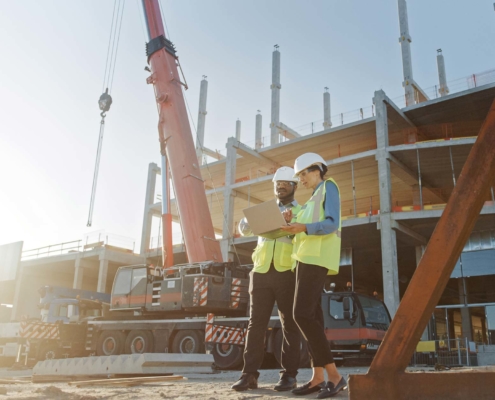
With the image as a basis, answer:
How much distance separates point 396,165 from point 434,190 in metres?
5.52

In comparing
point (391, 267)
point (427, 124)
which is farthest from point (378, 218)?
point (427, 124)

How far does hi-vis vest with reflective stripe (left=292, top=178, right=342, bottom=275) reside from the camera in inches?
136

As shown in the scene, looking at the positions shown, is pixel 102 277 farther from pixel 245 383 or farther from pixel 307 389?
pixel 307 389

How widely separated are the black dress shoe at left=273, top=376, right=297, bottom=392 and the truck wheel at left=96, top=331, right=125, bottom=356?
1060 cm

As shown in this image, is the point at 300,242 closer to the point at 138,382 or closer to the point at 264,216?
the point at 264,216

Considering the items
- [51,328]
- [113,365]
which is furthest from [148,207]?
[113,365]

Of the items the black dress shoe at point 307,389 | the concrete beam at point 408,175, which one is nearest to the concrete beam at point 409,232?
the concrete beam at point 408,175

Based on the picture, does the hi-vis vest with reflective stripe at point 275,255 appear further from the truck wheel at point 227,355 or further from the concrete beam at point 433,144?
→ the concrete beam at point 433,144

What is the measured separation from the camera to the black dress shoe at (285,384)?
11.7 ft

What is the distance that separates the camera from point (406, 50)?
2702cm

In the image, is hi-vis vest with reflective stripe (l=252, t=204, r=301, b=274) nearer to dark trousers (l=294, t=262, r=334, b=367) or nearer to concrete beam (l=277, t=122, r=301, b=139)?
dark trousers (l=294, t=262, r=334, b=367)

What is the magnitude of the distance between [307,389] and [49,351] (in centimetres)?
1303

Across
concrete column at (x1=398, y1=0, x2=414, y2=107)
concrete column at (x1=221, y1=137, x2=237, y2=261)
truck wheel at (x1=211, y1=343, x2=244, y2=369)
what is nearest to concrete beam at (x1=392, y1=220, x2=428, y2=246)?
concrete column at (x1=398, y1=0, x2=414, y2=107)

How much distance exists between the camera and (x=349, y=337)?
10.7m
